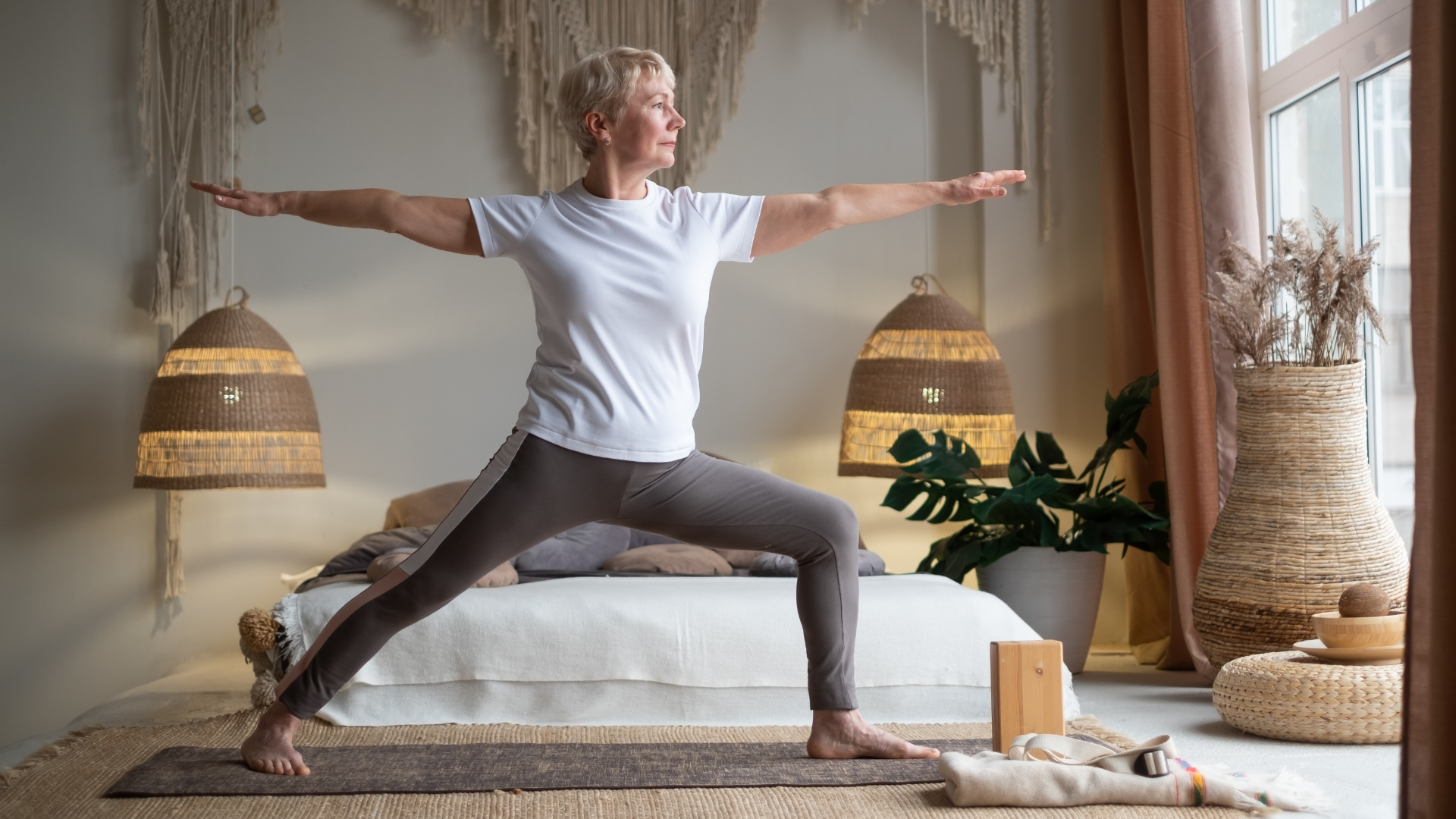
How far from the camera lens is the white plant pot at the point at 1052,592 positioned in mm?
3438

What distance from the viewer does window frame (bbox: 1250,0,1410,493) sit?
288 centimetres

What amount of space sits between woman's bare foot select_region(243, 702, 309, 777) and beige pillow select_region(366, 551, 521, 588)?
0.57m

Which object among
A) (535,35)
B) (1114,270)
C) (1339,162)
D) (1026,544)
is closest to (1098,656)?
(1026,544)

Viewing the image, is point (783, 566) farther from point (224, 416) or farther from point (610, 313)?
point (224, 416)

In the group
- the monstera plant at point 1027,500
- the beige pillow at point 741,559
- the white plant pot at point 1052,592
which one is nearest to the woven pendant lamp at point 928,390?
the monstera plant at point 1027,500

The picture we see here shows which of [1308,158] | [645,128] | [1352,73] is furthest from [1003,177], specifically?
[1308,158]

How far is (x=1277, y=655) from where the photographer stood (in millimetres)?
2531

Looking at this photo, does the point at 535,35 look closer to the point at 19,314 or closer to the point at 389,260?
the point at 389,260

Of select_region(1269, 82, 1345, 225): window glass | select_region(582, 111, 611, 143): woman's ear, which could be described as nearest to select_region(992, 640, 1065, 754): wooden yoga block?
select_region(582, 111, 611, 143): woman's ear

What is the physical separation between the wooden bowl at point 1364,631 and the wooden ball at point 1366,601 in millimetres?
10

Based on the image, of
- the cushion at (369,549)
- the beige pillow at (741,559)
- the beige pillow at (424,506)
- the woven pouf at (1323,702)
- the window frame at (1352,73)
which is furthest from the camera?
the beige pillow at (424,506)

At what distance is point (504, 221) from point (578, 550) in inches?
58.0

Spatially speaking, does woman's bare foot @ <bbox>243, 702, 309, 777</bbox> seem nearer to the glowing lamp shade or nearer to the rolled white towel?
the rolled white towel

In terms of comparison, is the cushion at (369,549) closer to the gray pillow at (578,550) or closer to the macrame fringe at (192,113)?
the gray pillow at (578,550)
